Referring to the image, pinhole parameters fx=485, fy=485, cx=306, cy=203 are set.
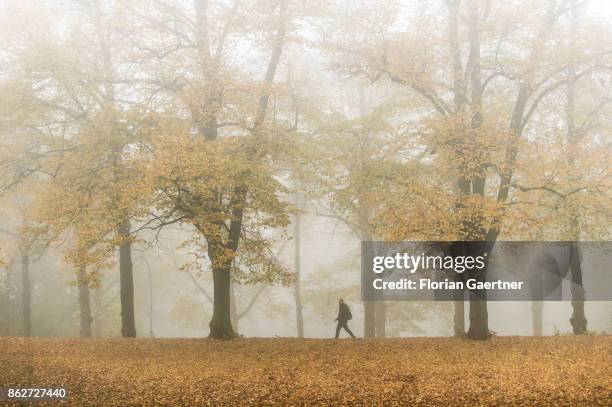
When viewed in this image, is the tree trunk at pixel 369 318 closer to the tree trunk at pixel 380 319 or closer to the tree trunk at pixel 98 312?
the tree trunk at pixel 380 319

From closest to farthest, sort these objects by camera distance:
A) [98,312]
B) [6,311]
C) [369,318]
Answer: [369,318] → [6,311] → [98,312]

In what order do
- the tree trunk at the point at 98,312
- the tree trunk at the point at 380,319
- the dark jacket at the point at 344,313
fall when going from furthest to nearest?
the tree trunk at the point at 98,312, the tree trunk at the point at 380,319, the dark jacket at the point at 344,313

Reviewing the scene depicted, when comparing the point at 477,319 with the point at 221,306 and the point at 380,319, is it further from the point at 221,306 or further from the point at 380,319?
the point at 221,306

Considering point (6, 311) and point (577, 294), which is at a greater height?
point (577, 294)

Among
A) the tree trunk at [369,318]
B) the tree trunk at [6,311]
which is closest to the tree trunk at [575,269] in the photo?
the tree trunk at [369,318]

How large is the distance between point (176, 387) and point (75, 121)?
10837 millimetres

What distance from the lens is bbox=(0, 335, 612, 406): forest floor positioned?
955 centimetres

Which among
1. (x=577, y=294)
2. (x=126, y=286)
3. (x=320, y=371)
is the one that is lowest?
(x=320, y=371)

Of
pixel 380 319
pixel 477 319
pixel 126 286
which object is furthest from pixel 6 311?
pixel 477 319

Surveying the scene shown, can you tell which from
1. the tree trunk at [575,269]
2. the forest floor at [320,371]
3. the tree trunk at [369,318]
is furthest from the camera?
the tree trunk at [369,318]

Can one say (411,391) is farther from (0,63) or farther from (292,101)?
(0,63)

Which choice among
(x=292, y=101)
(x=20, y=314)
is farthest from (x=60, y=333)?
(x=292, y=101)

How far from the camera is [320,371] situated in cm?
1161

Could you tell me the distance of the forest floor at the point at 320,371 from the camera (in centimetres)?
955
